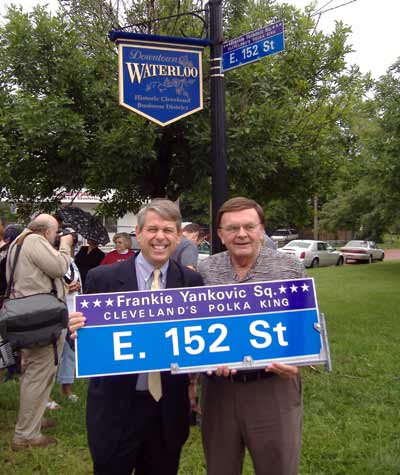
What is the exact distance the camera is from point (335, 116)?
5621 mm

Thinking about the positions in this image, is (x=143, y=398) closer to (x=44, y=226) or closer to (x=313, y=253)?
(x=44, y=226)

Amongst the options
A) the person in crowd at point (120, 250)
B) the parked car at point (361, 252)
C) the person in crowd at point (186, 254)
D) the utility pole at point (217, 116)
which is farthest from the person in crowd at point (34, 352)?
the parked car at point (361, 252)

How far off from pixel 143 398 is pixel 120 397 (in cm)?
11

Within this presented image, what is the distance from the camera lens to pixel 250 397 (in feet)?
7.47

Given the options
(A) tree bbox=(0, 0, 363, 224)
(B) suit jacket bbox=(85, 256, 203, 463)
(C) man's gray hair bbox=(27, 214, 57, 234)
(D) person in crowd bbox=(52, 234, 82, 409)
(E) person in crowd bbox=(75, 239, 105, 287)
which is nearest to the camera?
(B) suit jacket bbox=(85, 256, 203, 463)

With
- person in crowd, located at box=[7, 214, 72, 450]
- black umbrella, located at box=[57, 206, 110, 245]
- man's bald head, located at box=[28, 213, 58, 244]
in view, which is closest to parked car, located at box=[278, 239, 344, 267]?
black umbrella, located at box=[57, 206, 110, 245]

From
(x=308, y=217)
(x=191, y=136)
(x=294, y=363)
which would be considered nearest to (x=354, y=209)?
(x=308, y=217)

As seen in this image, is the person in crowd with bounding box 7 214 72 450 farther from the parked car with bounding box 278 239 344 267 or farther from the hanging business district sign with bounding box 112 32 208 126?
the parked car with bounding box 278 239 344 267

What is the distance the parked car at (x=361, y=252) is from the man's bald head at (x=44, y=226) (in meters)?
24.9

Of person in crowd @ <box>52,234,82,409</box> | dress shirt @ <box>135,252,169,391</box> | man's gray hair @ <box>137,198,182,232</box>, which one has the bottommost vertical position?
person in crowd @ <box>52,234,82,409</box>

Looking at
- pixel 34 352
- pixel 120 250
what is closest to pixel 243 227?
pixel 34 352

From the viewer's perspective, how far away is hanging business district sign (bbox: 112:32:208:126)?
3898 mm

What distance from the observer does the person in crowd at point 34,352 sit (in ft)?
12.5

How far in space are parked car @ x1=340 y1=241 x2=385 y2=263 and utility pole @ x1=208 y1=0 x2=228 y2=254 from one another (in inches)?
957
